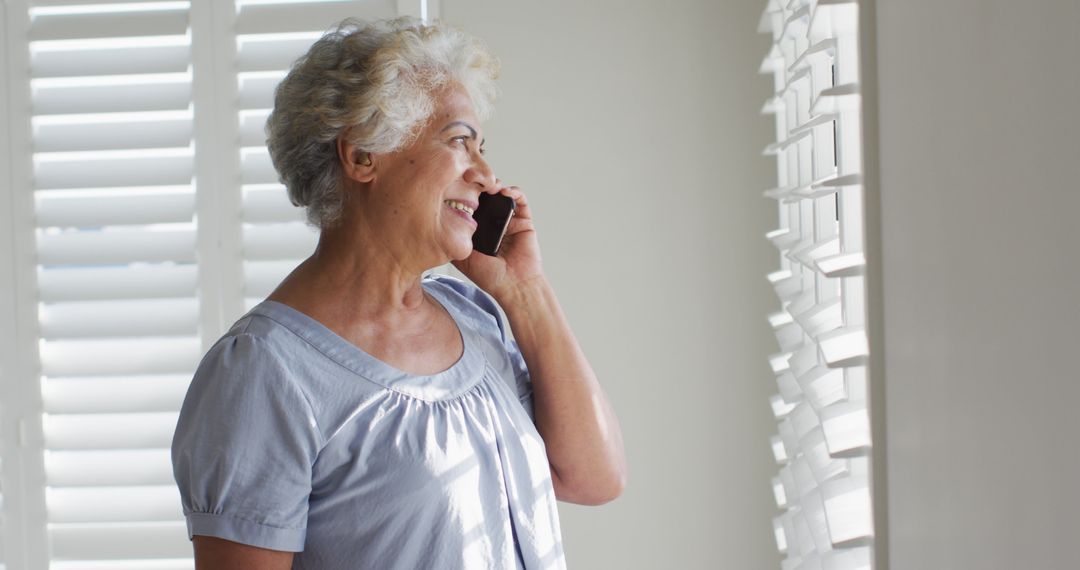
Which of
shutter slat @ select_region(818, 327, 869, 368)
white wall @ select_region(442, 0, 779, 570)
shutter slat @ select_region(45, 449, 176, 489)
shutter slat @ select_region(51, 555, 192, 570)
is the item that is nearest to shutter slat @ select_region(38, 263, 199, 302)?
shutter slat @ select_region(45, 449, 176, 489)

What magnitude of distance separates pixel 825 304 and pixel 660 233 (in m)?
0.94

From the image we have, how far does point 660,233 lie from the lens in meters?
2.27

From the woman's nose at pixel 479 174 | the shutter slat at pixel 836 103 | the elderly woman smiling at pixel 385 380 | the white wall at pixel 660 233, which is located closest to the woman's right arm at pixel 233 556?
the elderly woman smiling at pixel 385 380

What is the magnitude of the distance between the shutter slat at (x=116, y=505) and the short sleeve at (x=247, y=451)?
1.33m

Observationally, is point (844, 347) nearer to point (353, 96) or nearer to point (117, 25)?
point (353, 96)

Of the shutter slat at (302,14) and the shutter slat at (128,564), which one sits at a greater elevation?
the shutter slat at (302,14)

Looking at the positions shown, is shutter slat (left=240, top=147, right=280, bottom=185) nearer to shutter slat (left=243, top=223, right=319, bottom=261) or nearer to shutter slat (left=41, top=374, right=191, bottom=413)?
shutter slat (left=243, top=223, right=319, bottom=261)

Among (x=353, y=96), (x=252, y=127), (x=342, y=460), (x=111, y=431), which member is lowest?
(x=111, y=431)

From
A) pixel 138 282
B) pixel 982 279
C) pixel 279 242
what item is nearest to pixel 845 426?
pixel 982 279

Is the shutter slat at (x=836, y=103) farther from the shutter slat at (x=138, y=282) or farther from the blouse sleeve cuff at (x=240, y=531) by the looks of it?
the shutter slat at (x=138, y=282)

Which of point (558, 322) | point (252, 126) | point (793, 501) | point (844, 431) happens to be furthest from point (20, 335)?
point (844, 431)

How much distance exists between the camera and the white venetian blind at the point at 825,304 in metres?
1.06

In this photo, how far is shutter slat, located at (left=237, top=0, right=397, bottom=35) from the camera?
7.52 feet

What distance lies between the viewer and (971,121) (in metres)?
0.64
